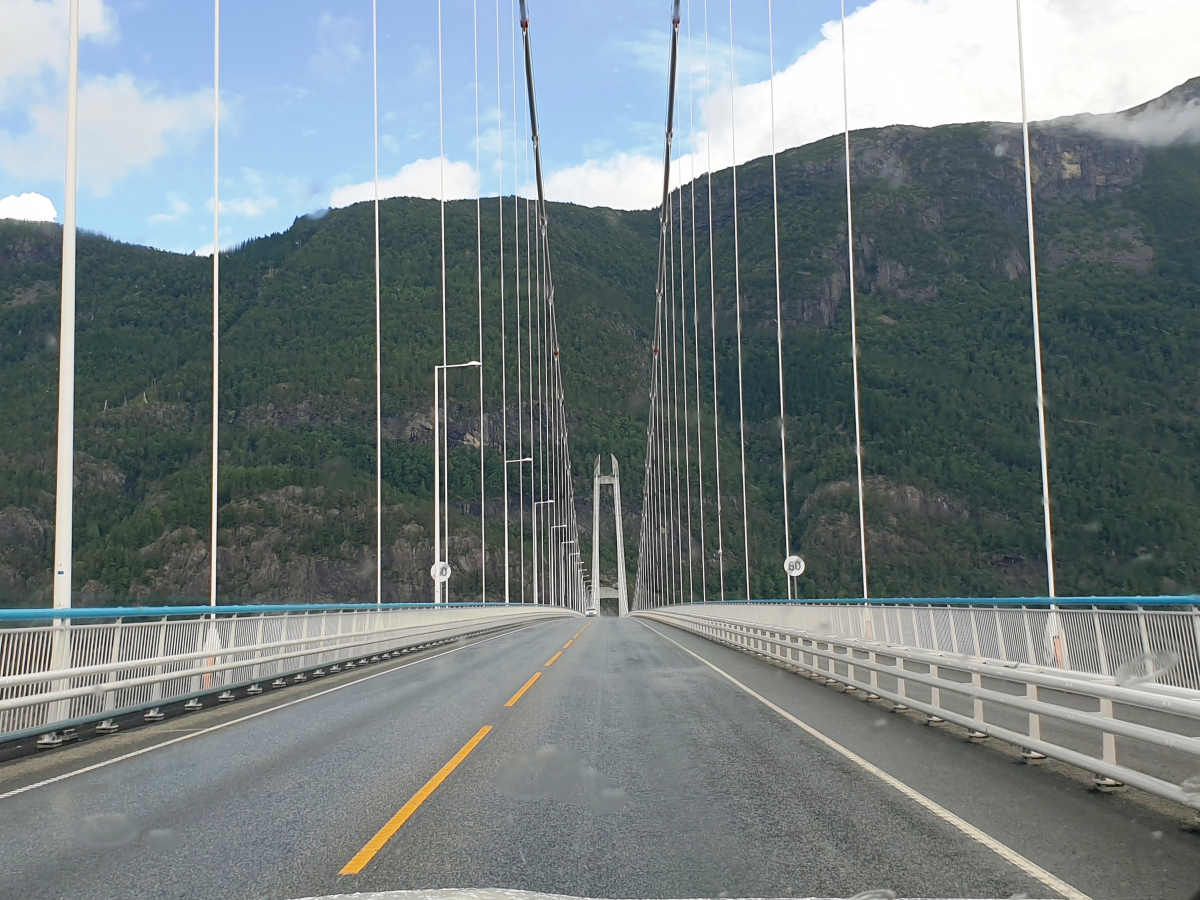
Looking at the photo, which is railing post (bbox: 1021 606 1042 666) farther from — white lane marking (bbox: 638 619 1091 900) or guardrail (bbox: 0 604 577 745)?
guardrail (bbox: 0 604 577 745)

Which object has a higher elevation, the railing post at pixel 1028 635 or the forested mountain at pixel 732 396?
the forested mountain at pixel 732 396

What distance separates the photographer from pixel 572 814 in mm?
6625

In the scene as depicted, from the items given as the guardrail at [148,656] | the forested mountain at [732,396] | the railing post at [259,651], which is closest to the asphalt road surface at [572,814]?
the guardrail at [148,656]

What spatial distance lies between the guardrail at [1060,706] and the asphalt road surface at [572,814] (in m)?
0.30

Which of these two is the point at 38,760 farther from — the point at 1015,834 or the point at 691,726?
the point at 1015,834

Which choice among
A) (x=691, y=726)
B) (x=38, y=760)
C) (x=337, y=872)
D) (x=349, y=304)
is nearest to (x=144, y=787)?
(x=38, y=760)

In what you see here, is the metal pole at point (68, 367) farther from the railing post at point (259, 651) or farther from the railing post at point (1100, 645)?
the railing post at point (1100, 645)

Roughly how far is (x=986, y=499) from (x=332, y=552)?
236ft

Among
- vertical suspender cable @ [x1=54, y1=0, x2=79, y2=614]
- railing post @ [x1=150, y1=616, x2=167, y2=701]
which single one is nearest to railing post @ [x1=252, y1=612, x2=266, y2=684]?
railing post @ [x1=150, y1=616, x2=167, y2=701]

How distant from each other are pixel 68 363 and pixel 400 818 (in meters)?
9.80

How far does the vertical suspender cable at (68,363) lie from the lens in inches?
507

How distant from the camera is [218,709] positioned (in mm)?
13266

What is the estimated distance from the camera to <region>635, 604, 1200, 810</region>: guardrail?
6.41m

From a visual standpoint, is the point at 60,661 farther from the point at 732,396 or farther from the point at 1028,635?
the point at 732,396
